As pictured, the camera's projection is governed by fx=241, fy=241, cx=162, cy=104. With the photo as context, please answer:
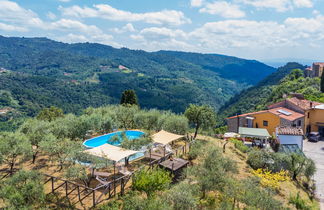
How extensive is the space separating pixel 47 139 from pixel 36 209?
5.58 metres

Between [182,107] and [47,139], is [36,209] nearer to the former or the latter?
[47,139]

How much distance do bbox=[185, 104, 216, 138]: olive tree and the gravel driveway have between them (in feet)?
33.9

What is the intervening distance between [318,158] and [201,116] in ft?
46.8

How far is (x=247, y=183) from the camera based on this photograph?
41.0 ft

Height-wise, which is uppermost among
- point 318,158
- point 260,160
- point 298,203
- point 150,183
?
point 150,183

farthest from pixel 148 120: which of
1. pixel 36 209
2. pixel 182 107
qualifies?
pixel 182 107

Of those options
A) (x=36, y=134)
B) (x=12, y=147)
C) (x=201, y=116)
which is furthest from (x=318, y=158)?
(x=12, y=147)

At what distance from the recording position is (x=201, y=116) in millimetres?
22875

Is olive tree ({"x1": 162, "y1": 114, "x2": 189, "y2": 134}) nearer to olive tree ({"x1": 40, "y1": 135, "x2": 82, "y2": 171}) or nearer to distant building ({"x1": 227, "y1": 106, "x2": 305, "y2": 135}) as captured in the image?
olive tree ({"x1": 40, "y1": 135, "x2": 82, "y2": 171})

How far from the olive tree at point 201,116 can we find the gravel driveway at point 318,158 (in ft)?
33.9

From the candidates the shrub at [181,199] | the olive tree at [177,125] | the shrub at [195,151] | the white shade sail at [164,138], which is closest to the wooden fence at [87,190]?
the shrub at [181,199]

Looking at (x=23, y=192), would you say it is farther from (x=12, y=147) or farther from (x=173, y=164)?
(x=173, y=164)

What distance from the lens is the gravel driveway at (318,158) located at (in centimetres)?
2011

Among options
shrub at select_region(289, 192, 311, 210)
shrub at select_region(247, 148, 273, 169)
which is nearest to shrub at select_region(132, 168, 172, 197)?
shrub at select_region(289, 192, 311, 210)
